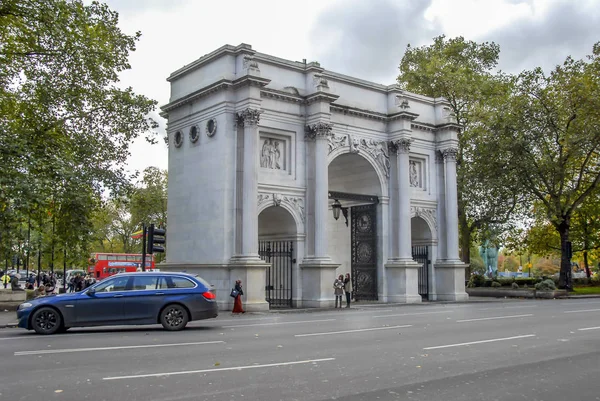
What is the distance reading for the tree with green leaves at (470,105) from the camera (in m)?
41.0

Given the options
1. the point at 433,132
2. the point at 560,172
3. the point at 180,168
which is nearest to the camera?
the point at 180,168

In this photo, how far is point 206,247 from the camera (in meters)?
26.7

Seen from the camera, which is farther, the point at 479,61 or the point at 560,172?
the point at 479,61

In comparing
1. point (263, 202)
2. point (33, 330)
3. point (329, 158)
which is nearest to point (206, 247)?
point (263, 202)

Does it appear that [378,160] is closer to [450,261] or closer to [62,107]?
[450,261]

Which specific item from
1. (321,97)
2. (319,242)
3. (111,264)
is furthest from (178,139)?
(111,264)

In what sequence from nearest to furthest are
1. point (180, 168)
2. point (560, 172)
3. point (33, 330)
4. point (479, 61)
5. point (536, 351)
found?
point (536, 351) < point (33, 330) < point (180, 168) < point (560, 172) < point (479, 61)

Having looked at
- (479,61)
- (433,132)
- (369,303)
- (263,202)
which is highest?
(479,61)

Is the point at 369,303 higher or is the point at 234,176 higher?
the point at 234,176

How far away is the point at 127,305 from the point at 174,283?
51.6 inches

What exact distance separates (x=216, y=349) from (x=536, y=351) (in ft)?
19.6

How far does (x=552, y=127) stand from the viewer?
39.9 metres

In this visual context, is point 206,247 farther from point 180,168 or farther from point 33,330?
point 33,330

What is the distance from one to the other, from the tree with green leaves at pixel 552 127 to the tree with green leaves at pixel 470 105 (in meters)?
1.22
